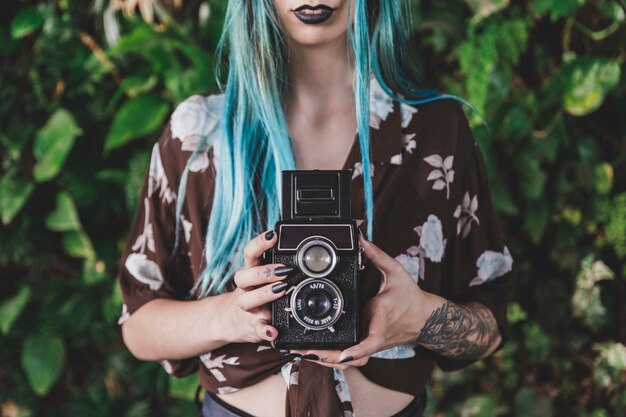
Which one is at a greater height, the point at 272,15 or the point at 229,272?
the point at 272,15

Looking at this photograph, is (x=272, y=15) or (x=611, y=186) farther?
(x=611, y=186)

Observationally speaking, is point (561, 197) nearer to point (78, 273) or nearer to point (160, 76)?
point (160, 76)

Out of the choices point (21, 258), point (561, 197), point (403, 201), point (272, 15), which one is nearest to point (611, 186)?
point (561, 197)

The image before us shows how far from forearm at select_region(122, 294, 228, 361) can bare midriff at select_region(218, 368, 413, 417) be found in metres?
0.11

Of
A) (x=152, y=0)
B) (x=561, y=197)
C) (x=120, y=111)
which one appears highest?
(x=152, y=0)

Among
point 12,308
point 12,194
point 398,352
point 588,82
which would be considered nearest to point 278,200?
point 398,352

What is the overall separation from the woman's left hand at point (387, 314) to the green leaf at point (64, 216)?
61.5 inches

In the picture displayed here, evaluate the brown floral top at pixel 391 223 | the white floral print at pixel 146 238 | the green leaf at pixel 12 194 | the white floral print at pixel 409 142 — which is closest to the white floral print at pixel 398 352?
the brown floral top at pixel 391 223

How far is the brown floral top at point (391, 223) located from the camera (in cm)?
123

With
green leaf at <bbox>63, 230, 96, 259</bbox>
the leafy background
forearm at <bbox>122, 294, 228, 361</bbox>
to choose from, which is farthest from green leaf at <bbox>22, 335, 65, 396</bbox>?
forearm at <bbox>122, 294, 228, 361</bbox>

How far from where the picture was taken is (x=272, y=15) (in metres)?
1.23

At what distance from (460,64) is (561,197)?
522mm

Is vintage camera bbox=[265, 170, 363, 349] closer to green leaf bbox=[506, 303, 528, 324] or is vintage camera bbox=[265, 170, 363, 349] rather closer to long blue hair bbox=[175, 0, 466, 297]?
long blue hair bbox=[175, 0, 466, 297]

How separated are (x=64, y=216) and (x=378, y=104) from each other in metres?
1.50
